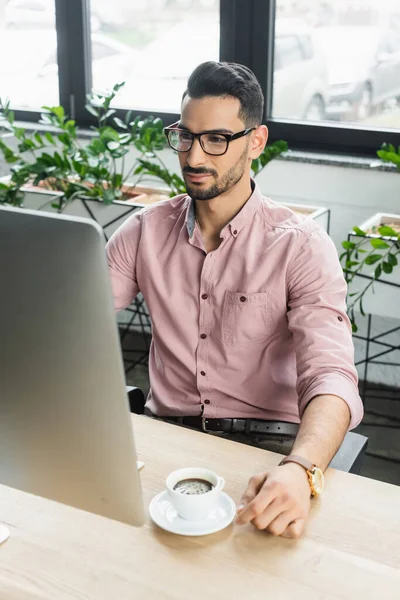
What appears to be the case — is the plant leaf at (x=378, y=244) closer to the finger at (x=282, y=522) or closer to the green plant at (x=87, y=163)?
the green plant at (x=87, y=163)

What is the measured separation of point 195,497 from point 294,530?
0.44 ft

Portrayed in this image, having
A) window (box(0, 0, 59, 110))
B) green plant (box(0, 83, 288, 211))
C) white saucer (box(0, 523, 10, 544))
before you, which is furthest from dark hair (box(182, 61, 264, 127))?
window (box(0, 0, 59, 110))

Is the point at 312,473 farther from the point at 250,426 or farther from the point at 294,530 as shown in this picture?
the point at 250,426

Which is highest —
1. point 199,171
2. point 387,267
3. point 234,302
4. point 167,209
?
point 199,171

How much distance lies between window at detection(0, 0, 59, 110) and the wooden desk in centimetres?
291

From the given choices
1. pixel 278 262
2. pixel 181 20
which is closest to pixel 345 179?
pixel 181 20

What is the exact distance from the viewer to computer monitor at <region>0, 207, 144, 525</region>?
757 mm

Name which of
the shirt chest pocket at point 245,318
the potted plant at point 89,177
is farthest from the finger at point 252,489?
the potted plant at point 89,177

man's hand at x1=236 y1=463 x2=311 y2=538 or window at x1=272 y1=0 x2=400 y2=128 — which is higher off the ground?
window at x1=272 y1=0 x2=400 y2=128

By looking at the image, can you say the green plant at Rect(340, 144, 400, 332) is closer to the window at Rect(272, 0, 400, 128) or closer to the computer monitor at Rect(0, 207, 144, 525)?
the window at Rect(272, 0, 400, 128)

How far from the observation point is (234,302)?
1623 millimetres

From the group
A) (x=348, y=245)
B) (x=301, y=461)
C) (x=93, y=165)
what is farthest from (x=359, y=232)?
(x=301, y=461)

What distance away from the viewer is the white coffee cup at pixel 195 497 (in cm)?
104

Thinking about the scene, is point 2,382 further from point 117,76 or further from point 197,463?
point 117,76
